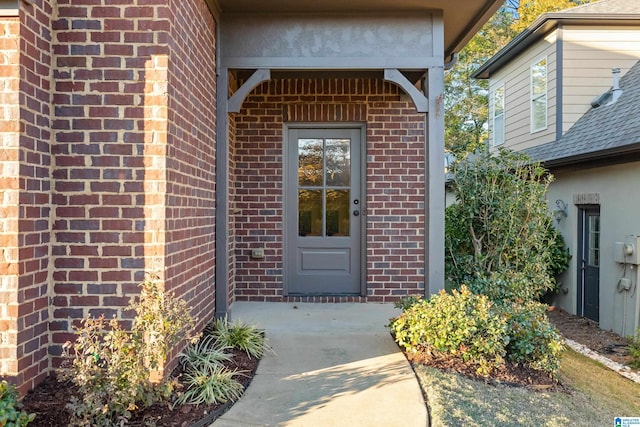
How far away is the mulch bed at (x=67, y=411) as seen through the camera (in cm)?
266

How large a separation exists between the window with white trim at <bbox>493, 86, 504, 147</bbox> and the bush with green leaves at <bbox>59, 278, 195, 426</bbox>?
1073cm

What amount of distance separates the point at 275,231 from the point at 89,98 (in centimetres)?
306

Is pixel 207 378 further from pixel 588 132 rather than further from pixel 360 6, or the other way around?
pixel 588 132

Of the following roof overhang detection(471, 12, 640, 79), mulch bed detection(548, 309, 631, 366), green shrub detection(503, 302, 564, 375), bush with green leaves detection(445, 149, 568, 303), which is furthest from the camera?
roof overhang detection(471, 12, 640, 79)

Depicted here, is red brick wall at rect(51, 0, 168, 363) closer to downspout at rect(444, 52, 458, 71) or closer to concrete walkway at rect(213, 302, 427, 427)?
concrete walkway at rect(213, 302, 427, 427)

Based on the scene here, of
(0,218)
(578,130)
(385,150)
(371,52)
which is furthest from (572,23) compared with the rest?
(0,218)

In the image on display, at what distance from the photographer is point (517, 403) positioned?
10.8 ft

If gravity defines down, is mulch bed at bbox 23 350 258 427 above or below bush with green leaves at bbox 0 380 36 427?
below

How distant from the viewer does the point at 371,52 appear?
15.3ft

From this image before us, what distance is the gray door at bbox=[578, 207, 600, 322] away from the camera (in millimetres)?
7293

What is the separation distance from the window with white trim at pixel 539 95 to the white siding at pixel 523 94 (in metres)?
0.11

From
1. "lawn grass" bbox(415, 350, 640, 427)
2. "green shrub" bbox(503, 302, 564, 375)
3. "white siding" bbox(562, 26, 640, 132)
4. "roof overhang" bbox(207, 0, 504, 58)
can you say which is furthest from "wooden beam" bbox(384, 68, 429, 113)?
"white siding" bbox(562, 26, 640, 132)

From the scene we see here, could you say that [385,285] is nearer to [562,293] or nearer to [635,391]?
[635,391]

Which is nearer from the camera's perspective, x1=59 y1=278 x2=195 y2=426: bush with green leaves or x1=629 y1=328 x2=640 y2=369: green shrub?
x1=59 y1=278 x2=195 y2=426: bush with green leaves
